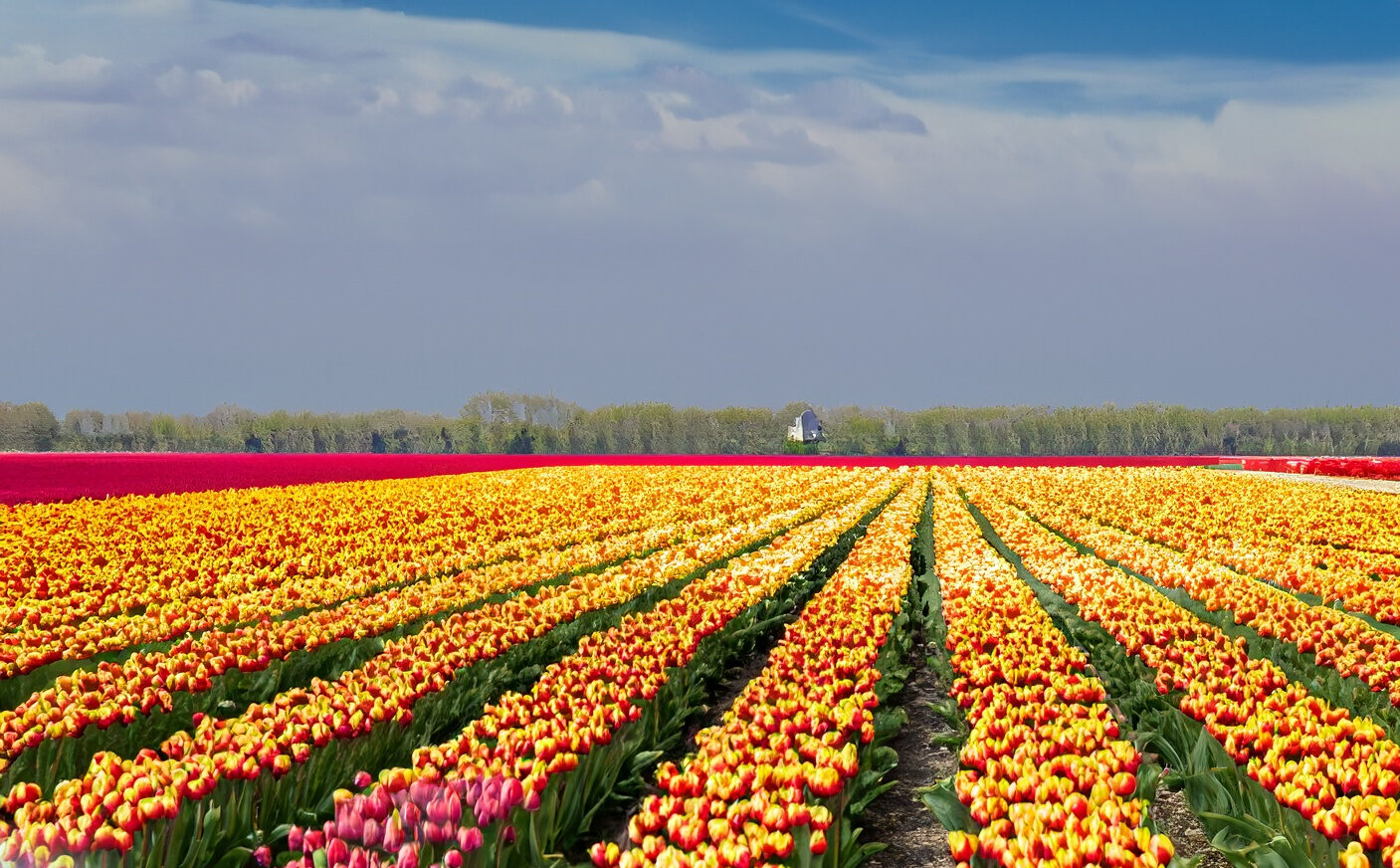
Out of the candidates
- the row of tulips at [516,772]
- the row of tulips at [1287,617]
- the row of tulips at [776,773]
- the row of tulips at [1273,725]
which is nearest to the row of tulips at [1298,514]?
the row of tulips at [1287,617]

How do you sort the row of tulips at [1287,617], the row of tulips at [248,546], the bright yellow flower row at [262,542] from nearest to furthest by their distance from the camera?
the row of tulips at [1287,617], the row of tulips at [248,546], the bright yellow flower row at [262,542]

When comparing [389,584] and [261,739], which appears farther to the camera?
[389,584]

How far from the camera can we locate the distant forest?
372ft

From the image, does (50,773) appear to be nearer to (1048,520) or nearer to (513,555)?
(513,555)

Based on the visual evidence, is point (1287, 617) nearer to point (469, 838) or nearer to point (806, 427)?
point (469, 838)

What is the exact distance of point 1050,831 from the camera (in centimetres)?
473

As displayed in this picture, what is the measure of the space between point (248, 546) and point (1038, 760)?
1604 cm

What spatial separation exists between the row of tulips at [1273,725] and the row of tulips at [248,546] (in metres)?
9.65

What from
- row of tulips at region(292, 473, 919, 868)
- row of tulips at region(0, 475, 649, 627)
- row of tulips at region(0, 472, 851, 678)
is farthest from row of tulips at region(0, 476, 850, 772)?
row of tulips at region(0, 475, 649, 627)

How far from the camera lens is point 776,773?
5367mm

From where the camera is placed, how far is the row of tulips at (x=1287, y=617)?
359 inches

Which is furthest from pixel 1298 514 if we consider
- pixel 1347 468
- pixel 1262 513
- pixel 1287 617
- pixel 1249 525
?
pixel 1347 468

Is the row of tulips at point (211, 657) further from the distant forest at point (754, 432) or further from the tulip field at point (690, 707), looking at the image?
the distant forest at point (754, 432)

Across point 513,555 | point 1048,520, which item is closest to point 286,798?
point 513,555
